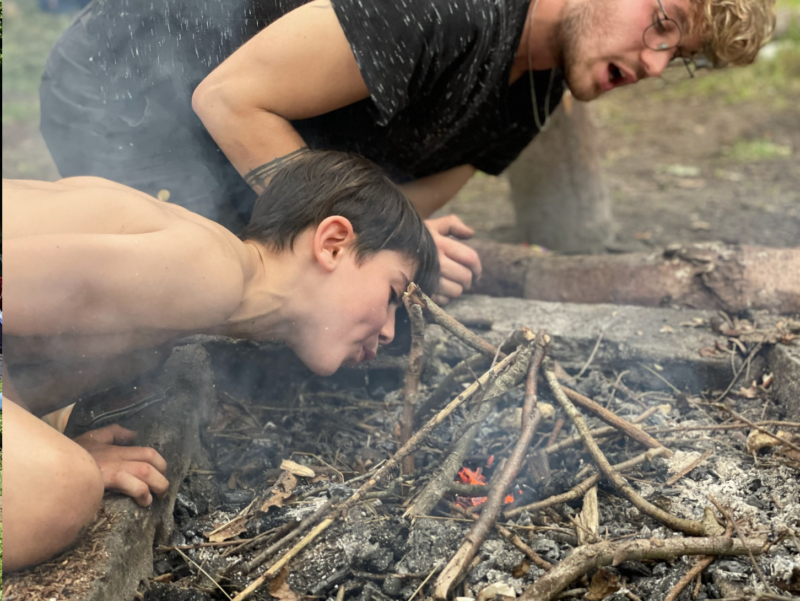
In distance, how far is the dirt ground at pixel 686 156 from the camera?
14.4 ft

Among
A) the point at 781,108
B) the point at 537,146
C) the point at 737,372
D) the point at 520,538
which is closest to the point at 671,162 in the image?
the point at 781,108

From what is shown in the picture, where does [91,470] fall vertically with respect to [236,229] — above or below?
below

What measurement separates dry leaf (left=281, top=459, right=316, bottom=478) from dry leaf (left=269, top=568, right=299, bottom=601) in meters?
0.40

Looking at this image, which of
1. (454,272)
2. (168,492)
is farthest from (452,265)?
(168,492)

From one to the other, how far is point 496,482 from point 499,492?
Result: 0.05 m

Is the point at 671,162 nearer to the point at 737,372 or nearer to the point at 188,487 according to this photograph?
the point at 737,372

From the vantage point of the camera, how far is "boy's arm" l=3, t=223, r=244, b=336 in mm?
1418

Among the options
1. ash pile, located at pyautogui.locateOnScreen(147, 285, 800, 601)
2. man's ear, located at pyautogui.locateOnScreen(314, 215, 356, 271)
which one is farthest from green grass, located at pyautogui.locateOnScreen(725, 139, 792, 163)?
man's ear, located at pyautogui.locateOnScreen(314, 215, 356, 271)

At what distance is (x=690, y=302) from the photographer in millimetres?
2773

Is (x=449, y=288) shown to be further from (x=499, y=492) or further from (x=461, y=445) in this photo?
(x=499, y=492)

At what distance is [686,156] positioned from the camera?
570cm

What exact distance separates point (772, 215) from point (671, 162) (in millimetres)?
1475

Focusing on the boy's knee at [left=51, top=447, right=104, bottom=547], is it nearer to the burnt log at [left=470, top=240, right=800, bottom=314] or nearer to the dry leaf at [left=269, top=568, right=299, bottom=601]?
the dry leaf at [left=269, top=568, right=299, bottom=601]

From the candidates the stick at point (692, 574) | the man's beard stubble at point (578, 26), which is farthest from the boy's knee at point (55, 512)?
the man's beard stubble at point (578, 26)
